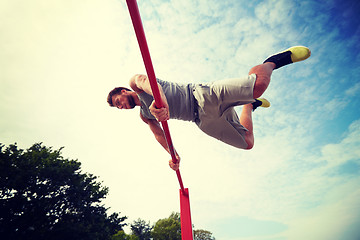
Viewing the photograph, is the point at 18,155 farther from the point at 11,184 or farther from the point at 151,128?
the point at 151,128

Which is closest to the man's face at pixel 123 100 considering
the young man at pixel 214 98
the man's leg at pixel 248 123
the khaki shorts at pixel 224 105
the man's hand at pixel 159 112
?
the young man at pixel 214 98

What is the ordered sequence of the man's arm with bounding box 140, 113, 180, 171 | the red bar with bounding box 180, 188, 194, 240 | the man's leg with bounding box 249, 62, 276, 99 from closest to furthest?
1. the man's leg with bounding box 249, 62, 276, 99
2. the red bar with bounding box 180, 188, 194, 240
3. the man's arm with bounding box 140, 113, 180, 171

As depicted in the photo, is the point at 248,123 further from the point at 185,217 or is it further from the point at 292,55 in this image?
the point at 185,217

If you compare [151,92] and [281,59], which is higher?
[281,59]

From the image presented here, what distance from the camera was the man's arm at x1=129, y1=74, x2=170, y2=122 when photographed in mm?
1452

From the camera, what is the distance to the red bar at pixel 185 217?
2.31 m

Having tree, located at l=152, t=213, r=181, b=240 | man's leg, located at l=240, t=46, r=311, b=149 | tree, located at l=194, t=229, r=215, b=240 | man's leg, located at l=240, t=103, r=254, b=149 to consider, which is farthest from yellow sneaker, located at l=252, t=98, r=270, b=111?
tree, located at l=194, t=229, r=215, b=240

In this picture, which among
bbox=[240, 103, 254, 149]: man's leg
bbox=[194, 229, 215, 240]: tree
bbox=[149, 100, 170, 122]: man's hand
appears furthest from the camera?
bbox=[194, 229, 215, 240]: tree

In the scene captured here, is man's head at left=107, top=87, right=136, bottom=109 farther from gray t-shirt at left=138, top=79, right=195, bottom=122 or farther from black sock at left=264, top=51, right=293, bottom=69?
black sock at left=264, top=51, right=293, bottom=69

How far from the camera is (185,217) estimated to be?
2477mm

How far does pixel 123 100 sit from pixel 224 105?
132 cm

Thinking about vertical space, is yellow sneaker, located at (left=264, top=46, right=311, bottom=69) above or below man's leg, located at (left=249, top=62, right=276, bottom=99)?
above

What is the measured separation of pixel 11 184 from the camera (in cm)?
922

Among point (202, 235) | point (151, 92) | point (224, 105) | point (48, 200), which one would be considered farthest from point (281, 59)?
point (202, 235)
